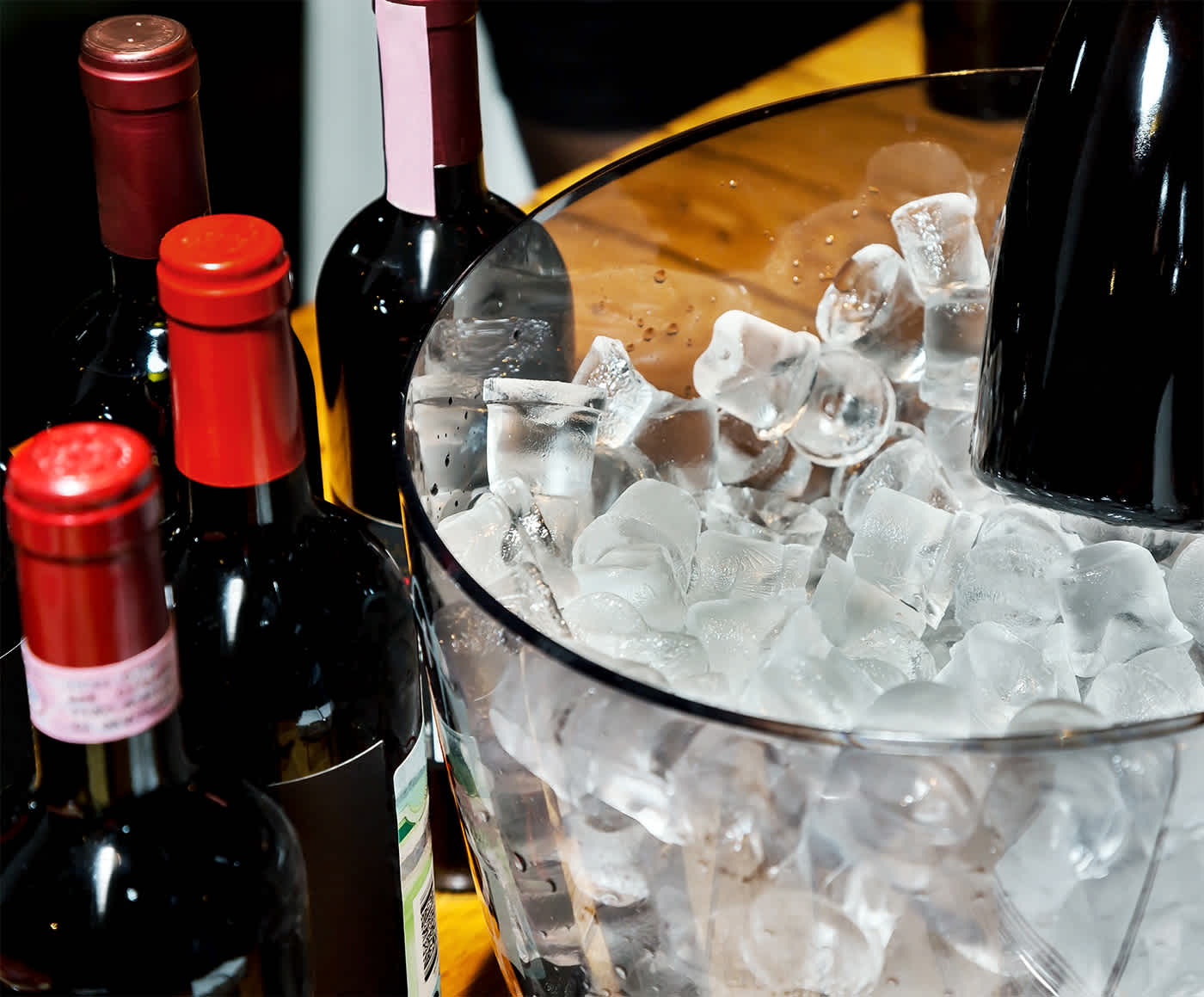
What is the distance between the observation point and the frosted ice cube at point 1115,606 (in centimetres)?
66

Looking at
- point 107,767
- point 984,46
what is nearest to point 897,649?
point 107,767

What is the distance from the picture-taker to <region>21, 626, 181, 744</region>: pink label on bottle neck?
46cm

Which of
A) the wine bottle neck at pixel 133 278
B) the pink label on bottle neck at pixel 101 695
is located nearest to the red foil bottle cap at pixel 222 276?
the pink label on bottle neck at pixel 101 695

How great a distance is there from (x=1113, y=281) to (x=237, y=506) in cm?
38

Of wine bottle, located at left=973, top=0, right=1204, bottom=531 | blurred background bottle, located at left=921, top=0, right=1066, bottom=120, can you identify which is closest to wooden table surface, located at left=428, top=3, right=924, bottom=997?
blurred background bottle, located at left=921, top=0, right=1066, bottom=120

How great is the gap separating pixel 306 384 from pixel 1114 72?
41cm

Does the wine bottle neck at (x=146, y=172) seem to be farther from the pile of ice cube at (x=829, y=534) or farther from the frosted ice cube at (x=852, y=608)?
the frosted ice cube at (x=852, y=608)

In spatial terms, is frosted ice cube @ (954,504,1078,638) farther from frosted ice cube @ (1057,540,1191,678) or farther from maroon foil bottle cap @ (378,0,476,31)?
maroon foil bottle cap @ (378,0,476,31)

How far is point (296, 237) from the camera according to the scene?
2.21 meters

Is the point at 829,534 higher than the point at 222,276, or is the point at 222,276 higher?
the point at 222,276

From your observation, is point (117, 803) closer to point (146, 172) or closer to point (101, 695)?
point (101, 695)

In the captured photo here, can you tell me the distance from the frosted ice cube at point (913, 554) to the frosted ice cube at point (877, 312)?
0.15 meters

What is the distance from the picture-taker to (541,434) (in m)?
0.72

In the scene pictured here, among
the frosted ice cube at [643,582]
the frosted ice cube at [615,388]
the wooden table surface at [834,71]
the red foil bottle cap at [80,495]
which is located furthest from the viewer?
the wooden table surface at [834,71]
